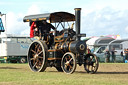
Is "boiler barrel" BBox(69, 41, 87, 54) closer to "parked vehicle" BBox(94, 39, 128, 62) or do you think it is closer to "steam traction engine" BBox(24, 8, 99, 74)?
"steam traction engine" BBox(24, 8, 99, 74)

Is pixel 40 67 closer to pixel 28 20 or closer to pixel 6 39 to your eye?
pixel 28 20

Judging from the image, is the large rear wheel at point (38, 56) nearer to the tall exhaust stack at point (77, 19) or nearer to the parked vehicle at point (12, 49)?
the tall exhaust stack at point (77, 19)

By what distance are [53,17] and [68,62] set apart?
2.96 m

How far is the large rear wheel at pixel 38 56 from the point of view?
16.2 metres

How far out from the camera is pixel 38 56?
661 inches

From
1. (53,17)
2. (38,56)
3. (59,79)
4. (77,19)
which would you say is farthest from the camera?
(53,17)

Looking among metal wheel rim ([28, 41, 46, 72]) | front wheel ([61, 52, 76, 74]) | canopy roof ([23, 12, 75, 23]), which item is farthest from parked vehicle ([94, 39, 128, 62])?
front wheel ([61, 52, 76, 74])

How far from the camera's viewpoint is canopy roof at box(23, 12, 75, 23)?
53.1 ft

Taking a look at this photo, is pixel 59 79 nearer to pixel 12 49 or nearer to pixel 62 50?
pixel 62 50

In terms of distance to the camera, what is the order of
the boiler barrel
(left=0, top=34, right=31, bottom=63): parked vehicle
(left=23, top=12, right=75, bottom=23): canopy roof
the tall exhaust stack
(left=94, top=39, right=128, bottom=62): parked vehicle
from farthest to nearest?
(left=94, top=39, right=128, bottom=62): parked vehicle < (left=0, top=34, right=31, bottom=63): parked vehicle < (left=23, top=12, right=75, bottom=23): canopy roof < the tall exhaust stack < the boiler barrel

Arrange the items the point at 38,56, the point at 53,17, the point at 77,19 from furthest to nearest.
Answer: the point at 53,17, the point at 38,56, the point at 77,19

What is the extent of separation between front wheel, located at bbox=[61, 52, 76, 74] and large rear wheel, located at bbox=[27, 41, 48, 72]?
108 cm

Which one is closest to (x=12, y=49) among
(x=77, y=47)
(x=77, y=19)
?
(x=77, y=19)

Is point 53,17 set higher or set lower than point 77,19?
higher
